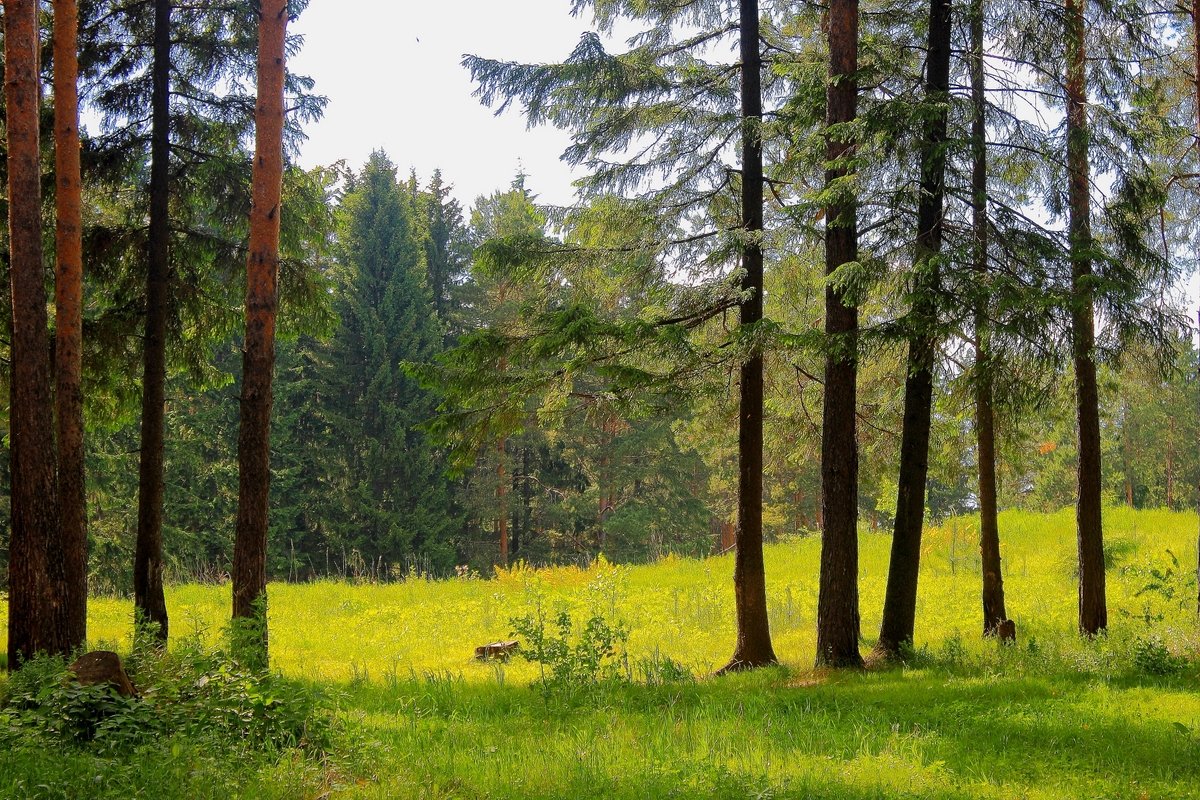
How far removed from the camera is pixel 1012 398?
862 centimetres

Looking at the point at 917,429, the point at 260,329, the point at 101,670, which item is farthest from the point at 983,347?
the point at 101,670

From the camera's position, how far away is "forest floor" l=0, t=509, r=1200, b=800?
4969mm

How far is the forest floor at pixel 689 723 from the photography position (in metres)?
4.97

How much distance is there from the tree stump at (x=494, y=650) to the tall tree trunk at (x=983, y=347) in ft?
19.2

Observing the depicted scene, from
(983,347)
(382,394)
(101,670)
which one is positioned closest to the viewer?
(101,670)

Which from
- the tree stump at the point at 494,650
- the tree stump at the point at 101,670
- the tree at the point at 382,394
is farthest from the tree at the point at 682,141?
the tree at the point at 382,394

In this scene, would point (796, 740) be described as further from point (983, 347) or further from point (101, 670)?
point (101, 670)

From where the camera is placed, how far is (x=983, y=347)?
828 centimetres

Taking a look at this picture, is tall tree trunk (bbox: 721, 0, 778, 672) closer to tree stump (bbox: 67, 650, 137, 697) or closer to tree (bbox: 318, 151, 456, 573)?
tree stump (bbox: 67, 650, 137, 697)

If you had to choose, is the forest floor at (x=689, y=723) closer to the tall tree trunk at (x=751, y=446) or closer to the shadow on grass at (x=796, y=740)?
the shadow on grass at (x=796, y=740)

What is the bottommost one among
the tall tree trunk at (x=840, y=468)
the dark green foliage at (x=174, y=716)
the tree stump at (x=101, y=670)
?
the dark green foliage at (x=174, y=716)

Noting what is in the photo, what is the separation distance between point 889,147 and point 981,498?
4.51m

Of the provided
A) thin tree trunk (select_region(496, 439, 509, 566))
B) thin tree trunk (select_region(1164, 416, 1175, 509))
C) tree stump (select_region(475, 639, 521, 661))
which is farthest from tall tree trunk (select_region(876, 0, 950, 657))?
thin tree trunk (select_region(1164, 416, 1175, 509))

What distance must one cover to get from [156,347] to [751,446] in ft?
23.4
